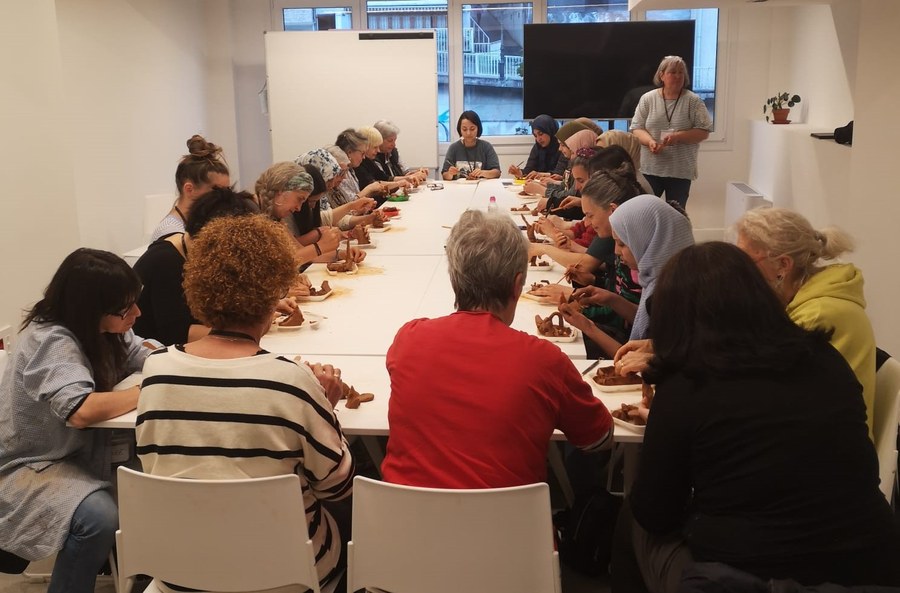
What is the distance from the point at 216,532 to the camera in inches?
67.2

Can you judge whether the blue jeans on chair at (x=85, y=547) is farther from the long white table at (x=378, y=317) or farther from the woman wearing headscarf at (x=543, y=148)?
the woman wearing headscarf at (x=543, y=148)

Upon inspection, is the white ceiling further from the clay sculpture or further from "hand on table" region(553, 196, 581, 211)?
the clay sculpture

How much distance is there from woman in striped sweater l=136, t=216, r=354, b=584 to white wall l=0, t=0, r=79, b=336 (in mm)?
2293

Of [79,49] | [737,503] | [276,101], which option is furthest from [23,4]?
[276,101]

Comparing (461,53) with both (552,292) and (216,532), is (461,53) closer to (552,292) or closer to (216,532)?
(552,292)

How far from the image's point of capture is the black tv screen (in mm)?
7910

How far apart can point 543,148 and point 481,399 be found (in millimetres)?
6186

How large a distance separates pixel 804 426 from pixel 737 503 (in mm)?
197

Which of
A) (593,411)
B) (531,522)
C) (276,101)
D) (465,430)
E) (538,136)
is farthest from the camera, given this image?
(276,101)

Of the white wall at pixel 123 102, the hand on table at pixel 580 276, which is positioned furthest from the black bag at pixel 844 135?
the white wall at pixel 123 102

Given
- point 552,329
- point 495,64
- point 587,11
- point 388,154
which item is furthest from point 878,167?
point 495,64

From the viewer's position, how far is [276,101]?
8195mm

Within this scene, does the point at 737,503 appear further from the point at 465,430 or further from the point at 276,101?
the point at 276,101

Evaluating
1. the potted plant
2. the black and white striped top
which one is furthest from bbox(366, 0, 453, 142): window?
the black and white striped top
